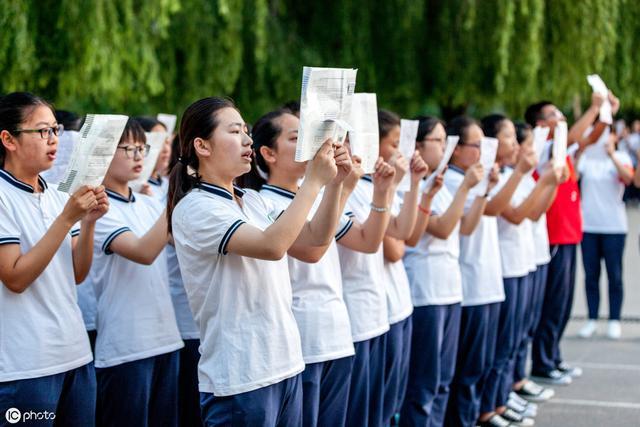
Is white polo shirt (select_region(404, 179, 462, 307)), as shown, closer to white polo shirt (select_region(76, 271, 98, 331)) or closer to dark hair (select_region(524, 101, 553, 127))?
white polo shirt (select_region(76, 271, 98, 331))

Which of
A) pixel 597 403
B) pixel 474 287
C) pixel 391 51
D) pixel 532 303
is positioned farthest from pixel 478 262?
pixel 391 51

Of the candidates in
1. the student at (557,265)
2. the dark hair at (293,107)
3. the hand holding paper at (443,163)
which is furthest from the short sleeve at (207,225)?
the student at (557,265)

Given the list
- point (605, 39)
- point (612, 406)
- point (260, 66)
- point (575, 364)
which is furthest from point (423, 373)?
point (605, 39)

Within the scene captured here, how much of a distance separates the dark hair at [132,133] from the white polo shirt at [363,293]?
93 cm

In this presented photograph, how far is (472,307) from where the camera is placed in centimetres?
530

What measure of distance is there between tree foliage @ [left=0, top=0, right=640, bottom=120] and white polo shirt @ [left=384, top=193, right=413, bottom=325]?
3280 millimetres

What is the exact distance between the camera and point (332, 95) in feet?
9.78

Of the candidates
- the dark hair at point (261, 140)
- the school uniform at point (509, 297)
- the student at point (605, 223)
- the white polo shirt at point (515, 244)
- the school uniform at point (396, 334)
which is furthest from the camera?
the student at point (605, 223)

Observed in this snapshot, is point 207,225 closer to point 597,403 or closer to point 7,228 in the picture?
point 7,228

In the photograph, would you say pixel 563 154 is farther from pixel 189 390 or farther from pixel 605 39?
pixel 605 39

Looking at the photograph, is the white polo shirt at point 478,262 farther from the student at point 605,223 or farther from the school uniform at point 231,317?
the student at point 605,223

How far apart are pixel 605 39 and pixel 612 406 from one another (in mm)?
4179

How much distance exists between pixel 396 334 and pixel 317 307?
2.92 ft

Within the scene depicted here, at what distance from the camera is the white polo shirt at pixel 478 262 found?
208 inches
